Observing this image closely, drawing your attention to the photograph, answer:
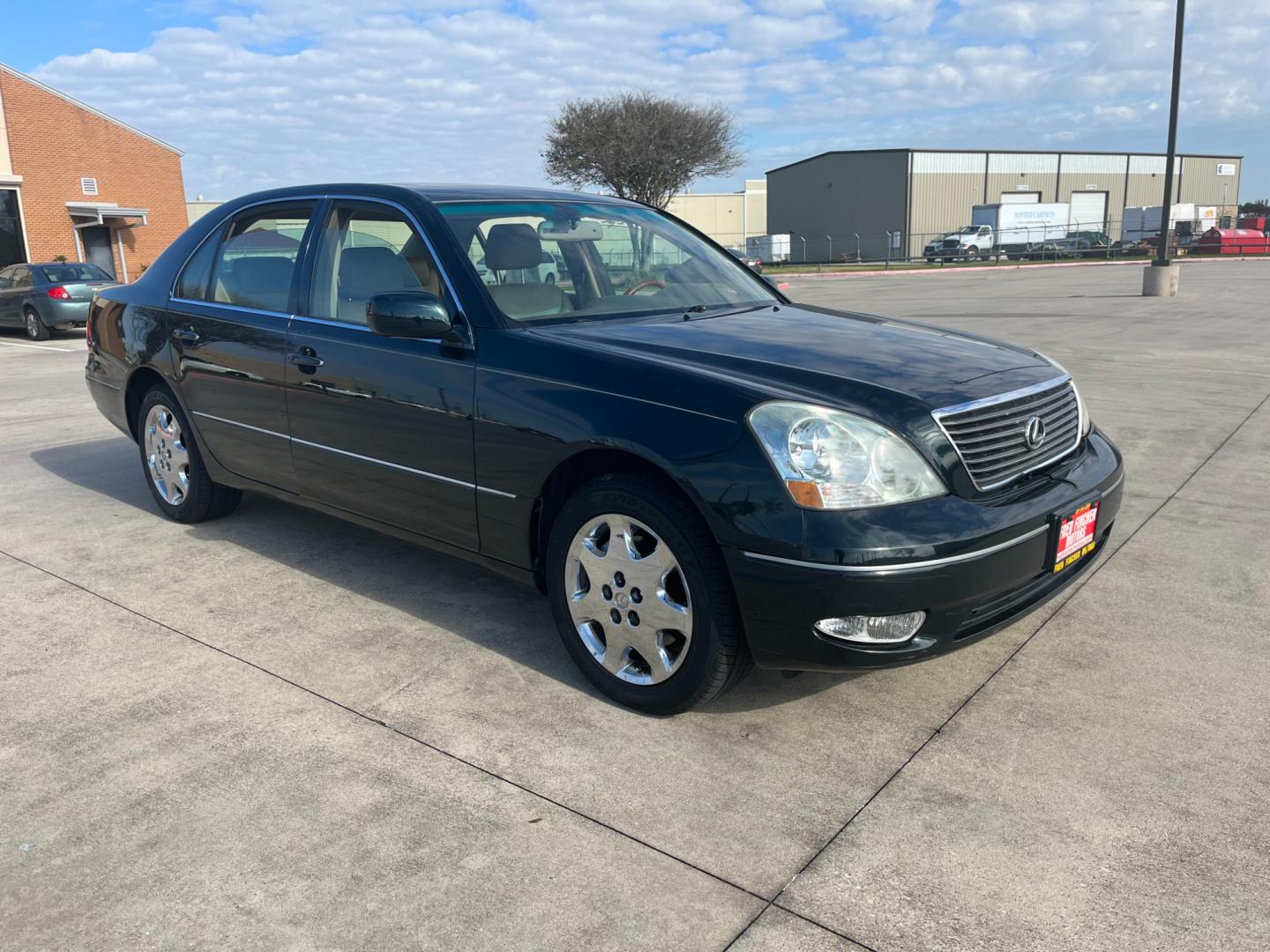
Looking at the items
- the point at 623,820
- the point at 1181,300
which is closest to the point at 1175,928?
the point at 623,820

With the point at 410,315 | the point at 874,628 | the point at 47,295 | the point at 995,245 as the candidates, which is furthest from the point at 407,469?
the point at 995,245

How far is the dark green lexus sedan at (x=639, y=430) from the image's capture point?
9.23ft

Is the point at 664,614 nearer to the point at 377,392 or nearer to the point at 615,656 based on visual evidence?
the point at 615,656

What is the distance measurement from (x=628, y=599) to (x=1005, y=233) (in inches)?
2134

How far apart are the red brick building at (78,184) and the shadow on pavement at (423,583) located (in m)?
29.3

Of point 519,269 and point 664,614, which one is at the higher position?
point 519,269

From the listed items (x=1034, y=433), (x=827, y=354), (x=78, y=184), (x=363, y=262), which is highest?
(x=78, y=184)

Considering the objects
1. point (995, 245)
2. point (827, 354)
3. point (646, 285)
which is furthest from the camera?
point (995, 245)

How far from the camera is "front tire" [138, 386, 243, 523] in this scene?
203 inches

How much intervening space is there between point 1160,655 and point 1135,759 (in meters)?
0.83

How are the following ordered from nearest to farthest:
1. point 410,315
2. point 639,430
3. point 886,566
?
point 886,566, point 639,430, point 410,315

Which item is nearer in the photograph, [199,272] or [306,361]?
[306,361]

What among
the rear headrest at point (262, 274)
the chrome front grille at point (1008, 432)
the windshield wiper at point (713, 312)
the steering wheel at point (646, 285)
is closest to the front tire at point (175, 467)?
the rear headrest at point (262, 274)

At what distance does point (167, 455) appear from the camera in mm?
5359
